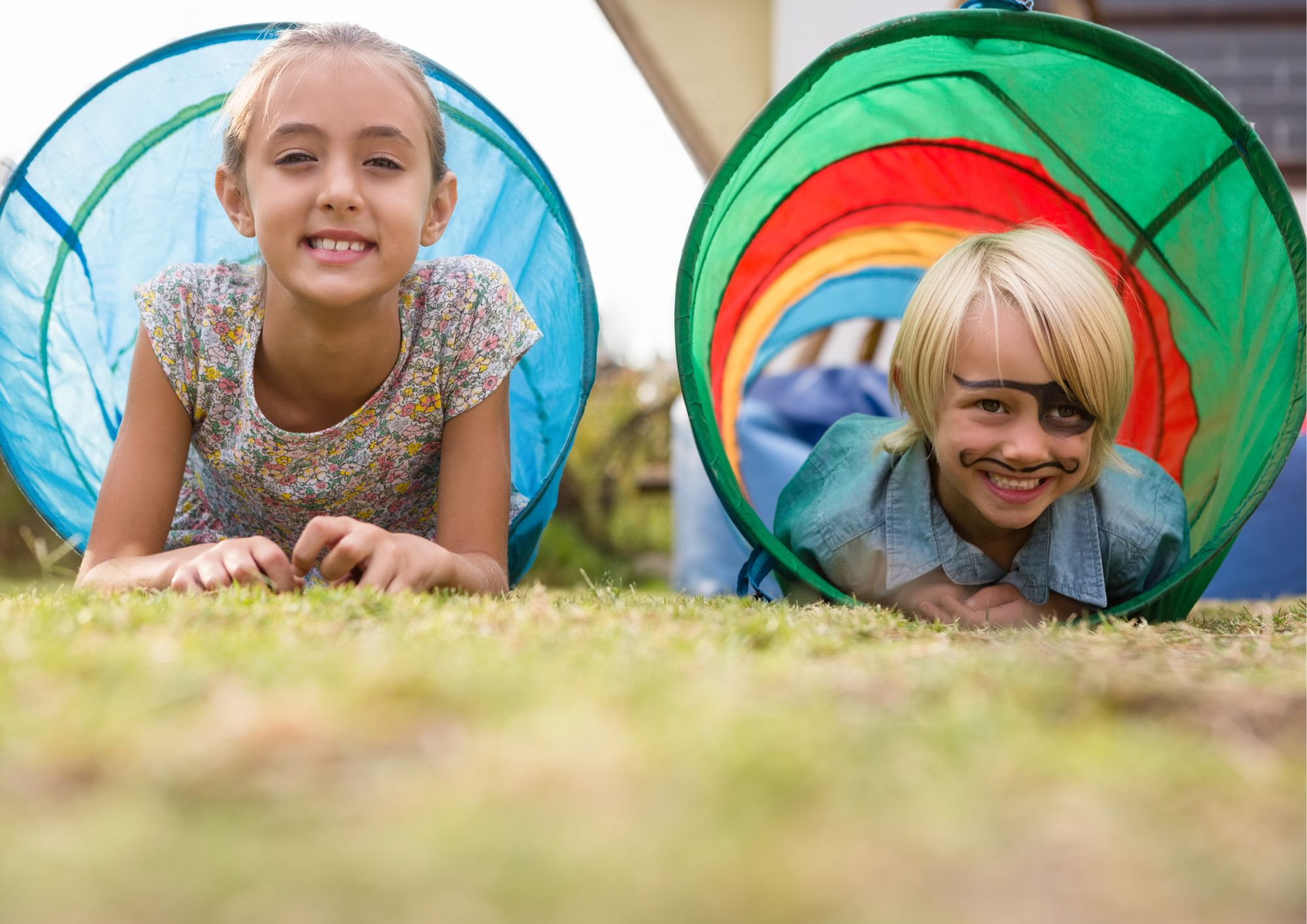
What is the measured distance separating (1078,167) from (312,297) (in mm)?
2094

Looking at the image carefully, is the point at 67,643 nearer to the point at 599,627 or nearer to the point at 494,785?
the point at 599,627

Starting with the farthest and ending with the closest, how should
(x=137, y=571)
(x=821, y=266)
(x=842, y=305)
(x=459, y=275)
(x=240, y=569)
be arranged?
(x=842, y=305)
(x=821, y=266)
(x=459, y=275)
(x=137, y=571)
(x=240, y=569)

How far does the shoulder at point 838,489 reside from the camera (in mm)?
2555

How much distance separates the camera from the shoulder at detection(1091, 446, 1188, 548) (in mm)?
2500

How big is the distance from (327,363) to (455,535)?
0.47 metres

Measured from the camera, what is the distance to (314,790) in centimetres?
87

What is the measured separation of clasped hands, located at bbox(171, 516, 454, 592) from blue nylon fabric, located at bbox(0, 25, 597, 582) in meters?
0.71

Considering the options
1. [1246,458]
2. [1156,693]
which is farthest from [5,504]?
[1156,693]

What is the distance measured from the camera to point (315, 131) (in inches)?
90.3

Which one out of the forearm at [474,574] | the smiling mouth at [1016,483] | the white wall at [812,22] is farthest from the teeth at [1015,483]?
the white wall at [812,22]

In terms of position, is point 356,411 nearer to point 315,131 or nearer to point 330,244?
point 330,244

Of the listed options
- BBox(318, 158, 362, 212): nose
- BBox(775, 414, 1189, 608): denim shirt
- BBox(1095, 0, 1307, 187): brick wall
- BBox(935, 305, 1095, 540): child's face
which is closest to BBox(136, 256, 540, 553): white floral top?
BBox(318, 158, 362, 212): nose

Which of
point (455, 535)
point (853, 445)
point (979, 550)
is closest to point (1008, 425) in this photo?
point (979, 550)

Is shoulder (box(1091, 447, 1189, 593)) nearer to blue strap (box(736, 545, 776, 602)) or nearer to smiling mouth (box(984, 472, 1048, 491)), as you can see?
smiling mouth (box(984, 472, 1048, 491))
